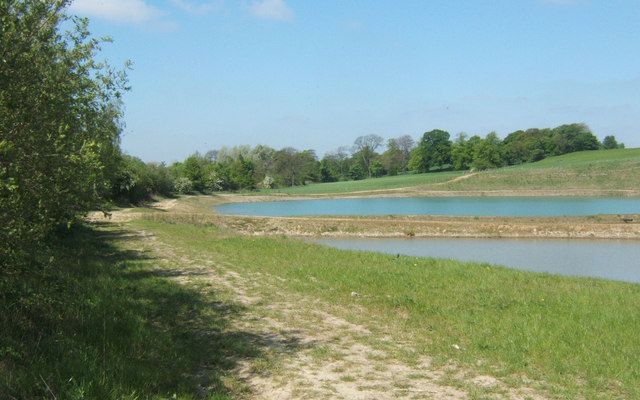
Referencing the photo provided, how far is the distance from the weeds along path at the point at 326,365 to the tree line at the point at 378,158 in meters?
93.5

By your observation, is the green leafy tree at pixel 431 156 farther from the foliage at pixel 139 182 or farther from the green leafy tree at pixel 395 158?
the foliage at pixel 139 182

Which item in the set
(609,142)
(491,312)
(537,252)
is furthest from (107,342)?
(609,142)

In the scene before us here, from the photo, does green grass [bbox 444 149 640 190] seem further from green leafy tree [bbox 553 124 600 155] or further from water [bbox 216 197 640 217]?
green leafy tree [bbox 553 124 600 155]

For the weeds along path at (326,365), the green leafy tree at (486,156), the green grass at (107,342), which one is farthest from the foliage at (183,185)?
the green grass at (107,342)

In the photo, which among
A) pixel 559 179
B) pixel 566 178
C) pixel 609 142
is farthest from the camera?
pixel 609 142

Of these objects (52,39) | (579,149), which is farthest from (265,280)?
(579,149)

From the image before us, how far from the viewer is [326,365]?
7684mm

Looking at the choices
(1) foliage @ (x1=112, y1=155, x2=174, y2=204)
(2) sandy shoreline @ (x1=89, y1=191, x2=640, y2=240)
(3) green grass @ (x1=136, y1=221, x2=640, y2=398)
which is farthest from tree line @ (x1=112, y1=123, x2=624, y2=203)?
(3) green grass @ (x1=136, y1=221, x2=640, y2=398)

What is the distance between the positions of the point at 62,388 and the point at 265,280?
31.7ft

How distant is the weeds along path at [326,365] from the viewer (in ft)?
21.9

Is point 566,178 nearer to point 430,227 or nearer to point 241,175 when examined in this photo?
point 430,227

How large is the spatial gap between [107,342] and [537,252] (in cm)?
2842

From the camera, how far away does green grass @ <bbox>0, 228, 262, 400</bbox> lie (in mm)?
5496

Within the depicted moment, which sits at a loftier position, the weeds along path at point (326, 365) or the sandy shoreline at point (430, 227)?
the weeds along path at point (326, 365)
